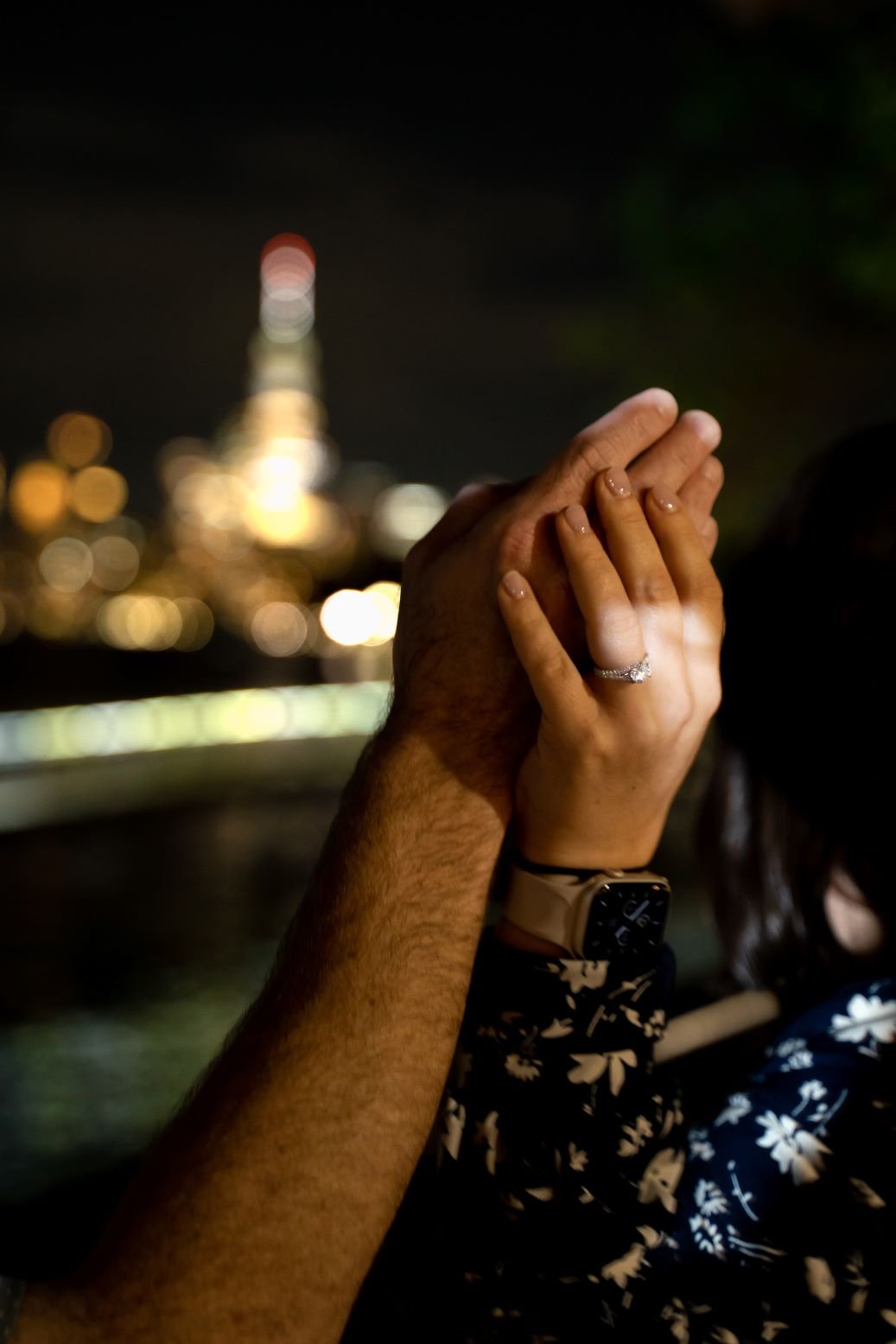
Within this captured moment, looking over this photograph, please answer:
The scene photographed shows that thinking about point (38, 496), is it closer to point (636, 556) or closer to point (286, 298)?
point (286, 298)

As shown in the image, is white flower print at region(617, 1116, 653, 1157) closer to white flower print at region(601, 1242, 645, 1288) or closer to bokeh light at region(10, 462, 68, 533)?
white flower print at region(601, 1242, 645, 1288)

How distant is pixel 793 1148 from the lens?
57.7 inches

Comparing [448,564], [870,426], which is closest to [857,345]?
[870,426]

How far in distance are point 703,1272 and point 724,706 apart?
3.29ft

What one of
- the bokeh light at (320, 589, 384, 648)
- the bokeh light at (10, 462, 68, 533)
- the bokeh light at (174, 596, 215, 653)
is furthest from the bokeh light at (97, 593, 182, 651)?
the bokeh light at (320, 589, 384, 648)

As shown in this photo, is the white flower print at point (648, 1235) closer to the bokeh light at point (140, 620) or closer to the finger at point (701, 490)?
the finger at point (701, 490)

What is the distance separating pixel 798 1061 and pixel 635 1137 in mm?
319

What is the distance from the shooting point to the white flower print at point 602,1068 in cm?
135

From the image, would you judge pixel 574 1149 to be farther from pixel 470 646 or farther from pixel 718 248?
pixel 718 248

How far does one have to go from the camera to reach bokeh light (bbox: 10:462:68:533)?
346 feet

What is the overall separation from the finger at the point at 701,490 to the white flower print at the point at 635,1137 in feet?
2.35

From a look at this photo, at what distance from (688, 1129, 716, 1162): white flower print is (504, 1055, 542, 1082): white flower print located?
0.30m

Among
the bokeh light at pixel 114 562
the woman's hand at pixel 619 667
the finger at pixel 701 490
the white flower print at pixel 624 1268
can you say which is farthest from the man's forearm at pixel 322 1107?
the bokeh light at pixel 114 562

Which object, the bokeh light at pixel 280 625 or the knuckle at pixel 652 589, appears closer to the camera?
the knuckle at pixel 652 589
